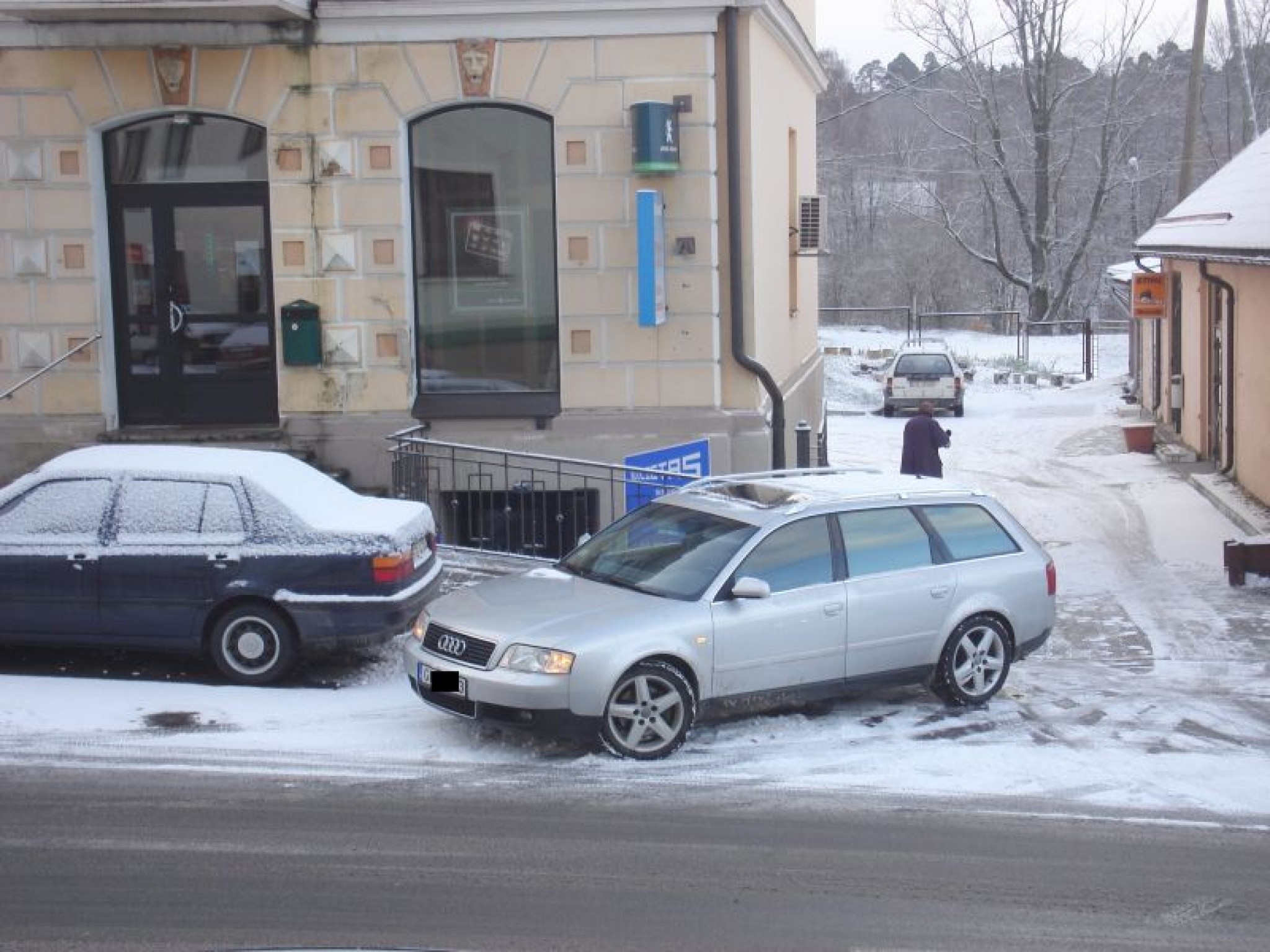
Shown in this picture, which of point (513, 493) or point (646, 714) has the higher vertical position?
point (513, 493)

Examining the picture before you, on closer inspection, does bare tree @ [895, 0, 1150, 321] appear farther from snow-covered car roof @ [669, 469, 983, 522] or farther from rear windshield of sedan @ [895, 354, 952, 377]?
snow-covered car roof @ [669, 469, 983, 522]

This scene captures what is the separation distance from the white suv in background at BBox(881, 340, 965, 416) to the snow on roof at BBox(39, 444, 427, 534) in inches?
1031

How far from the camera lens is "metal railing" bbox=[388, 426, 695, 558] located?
1488cm

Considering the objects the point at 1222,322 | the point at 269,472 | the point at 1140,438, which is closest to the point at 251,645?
the point at 269,472

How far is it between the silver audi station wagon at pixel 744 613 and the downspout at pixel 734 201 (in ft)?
13.5

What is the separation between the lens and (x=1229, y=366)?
69.1 ft

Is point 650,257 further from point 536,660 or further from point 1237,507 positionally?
point 1237,507

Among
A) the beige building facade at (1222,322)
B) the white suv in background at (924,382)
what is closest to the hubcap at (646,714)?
the beige building facade at (1222,322)

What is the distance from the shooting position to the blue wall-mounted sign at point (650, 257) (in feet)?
48.6

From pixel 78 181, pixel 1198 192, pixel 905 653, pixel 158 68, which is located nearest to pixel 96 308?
pixel 78 181

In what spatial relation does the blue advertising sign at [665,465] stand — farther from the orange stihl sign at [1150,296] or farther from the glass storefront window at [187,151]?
the orange stihl sign at [1150,296]

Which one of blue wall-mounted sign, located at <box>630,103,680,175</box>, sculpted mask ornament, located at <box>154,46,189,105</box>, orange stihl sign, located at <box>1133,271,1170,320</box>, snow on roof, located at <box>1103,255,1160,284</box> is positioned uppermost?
sculpted mask ornament, located at <box>154,46,189,105</box>

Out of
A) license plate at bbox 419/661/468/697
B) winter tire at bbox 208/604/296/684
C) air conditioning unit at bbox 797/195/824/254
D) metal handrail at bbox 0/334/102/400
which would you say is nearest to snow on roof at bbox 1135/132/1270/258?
air conditioning unit at bbox 797/195/824/254

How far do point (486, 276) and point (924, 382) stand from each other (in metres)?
22.4
